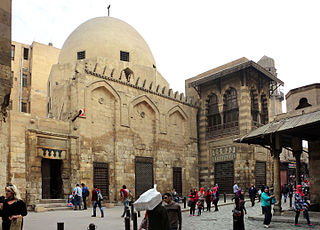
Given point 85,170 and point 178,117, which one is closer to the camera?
point 85,170

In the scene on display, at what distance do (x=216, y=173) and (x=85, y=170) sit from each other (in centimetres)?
952

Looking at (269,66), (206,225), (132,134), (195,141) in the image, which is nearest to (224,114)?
(195,141)

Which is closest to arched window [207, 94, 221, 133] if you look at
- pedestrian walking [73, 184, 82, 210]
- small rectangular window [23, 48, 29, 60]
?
pedestrian walking [73, 184, 82, 210]

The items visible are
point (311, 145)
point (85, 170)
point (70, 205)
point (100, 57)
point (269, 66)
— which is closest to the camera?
point (311, 145)

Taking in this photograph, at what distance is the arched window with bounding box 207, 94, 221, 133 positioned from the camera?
78.0ft

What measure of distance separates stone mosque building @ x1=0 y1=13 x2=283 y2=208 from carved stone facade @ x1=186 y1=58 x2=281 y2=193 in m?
0.07

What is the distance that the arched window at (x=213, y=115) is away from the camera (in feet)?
78.0

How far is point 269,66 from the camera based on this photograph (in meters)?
41.6

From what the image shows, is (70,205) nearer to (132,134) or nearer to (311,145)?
(132,134)

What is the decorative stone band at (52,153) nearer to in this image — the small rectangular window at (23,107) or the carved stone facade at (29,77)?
the carved stone facade at (29,77)

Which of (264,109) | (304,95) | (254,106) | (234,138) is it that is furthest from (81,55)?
(304,95)

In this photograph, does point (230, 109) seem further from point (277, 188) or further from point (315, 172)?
point (277, 188)

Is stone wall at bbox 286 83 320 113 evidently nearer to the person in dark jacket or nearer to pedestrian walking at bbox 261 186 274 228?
pedestrian walking at bbox 261 186 274 228

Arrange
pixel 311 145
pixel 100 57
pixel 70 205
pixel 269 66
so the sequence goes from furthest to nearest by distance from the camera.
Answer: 1. pixel 269 66
2. pixel 100 57
3. pixel 70 205
4. pixel 311 145
